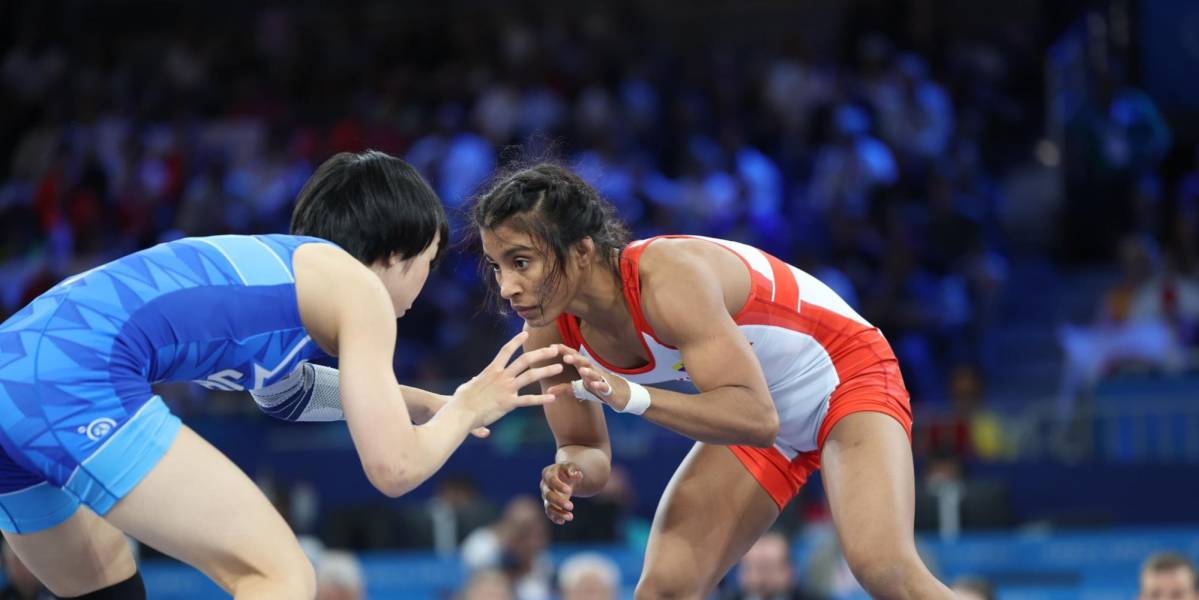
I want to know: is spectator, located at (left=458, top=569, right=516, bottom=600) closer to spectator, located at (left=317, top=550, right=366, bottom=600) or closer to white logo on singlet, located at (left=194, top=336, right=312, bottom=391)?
spectator, located at (left=317, top=550, right=366, bottom=600)

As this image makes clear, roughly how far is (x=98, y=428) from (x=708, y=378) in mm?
1774

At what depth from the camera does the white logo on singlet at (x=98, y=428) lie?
3314 mm

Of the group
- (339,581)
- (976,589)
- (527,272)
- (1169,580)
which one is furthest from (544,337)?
(339,581)

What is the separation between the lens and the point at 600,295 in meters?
4.49

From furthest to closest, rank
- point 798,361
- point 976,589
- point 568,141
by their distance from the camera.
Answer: point 568,141, point 976,589, point 798,361

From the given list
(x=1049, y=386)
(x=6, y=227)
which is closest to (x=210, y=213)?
(x=6, y=227)

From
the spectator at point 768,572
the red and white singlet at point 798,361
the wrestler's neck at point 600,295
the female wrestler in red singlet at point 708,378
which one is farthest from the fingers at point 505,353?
the spectator at point 768,572

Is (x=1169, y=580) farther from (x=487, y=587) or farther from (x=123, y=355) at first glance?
(x=123, y=355)

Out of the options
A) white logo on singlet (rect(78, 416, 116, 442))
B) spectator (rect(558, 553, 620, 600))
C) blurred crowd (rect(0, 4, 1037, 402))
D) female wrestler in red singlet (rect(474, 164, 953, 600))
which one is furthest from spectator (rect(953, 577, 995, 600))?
blurred crowd (rect(0, 4, 1037, 402))

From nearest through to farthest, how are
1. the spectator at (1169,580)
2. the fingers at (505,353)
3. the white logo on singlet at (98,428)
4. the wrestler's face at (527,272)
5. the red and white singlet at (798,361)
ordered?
the white logo on singlet at (98,428)
the fingers at (505,353)
the wrestler's face at (527,272)
the red and white singlet at (798,361)
the spectator at (1169,580)

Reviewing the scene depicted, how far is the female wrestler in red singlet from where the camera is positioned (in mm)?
4273

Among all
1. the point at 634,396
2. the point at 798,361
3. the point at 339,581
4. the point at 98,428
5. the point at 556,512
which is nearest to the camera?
the point at 98,428

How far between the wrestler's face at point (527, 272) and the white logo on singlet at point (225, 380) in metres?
0.87

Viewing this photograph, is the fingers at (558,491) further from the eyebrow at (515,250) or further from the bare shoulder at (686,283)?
the eyebrow at (515,250)
